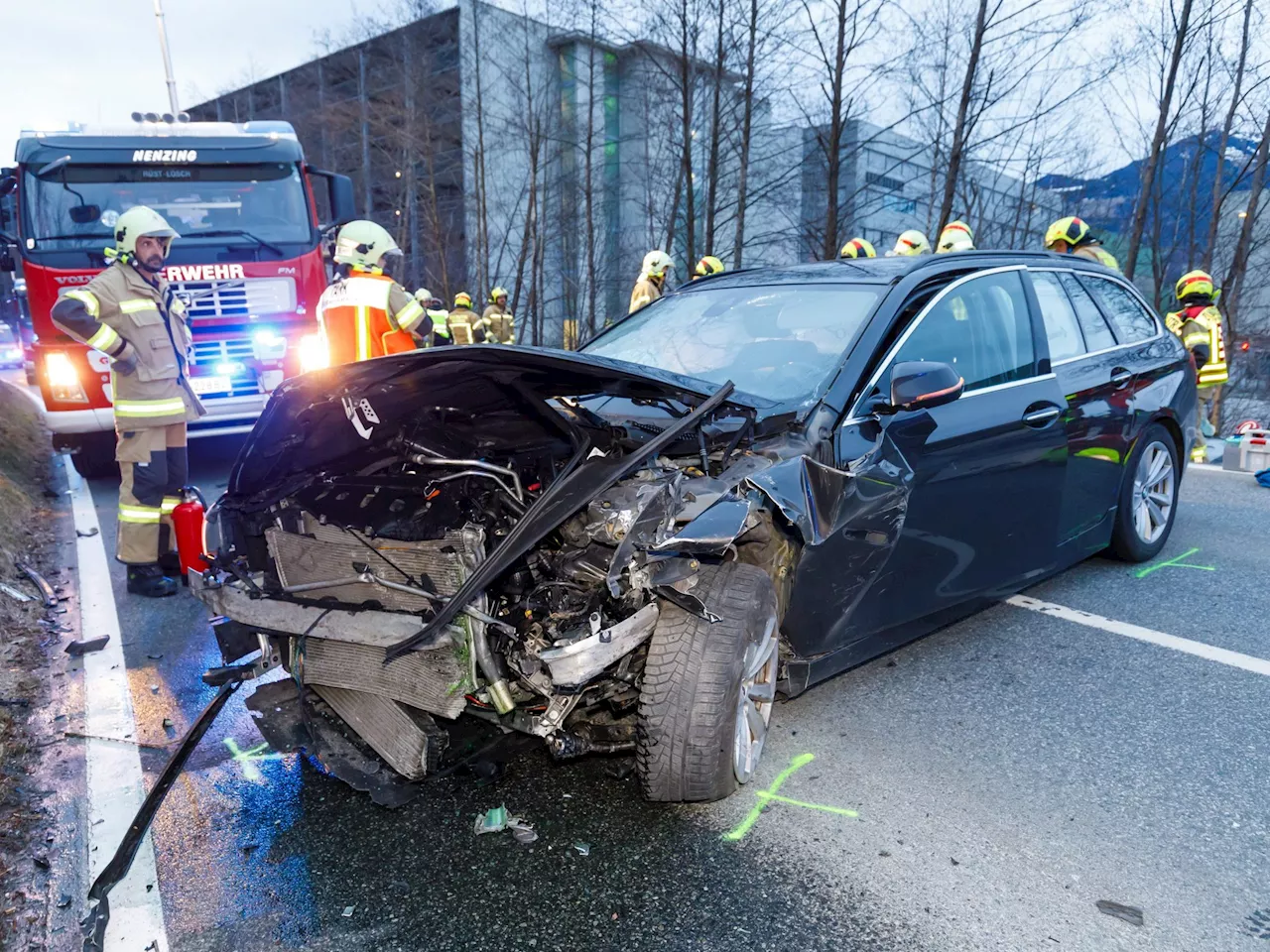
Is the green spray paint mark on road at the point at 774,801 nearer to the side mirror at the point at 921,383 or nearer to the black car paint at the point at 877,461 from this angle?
the black car paint at the point at 877,461

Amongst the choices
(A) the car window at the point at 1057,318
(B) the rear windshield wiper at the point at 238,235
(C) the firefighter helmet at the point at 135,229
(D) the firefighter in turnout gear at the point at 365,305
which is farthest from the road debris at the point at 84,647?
(A) the car window at the point at 1057,318

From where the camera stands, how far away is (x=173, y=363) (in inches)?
205

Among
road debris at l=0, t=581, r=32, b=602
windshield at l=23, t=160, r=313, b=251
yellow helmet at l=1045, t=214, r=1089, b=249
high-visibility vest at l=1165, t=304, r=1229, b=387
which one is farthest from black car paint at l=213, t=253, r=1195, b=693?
windshield at l=23, t=160, r=313, b=251

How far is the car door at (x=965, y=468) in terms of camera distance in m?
3.00

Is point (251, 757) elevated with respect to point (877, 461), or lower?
lower

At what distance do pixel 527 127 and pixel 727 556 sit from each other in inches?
777

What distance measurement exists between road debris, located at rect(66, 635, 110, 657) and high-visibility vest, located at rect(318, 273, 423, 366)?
7.39ft

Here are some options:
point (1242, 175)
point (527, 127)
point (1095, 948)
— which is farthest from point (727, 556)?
point (527, 127)

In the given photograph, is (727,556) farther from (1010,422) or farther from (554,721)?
(1010,422)

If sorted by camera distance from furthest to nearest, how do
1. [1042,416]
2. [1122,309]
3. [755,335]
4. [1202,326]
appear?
[1202,326], [1122,309], [1042,416], [755,335]

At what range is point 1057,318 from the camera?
408 cm

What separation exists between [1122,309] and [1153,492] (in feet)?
3.49

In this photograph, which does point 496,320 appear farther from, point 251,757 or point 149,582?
point 251,757

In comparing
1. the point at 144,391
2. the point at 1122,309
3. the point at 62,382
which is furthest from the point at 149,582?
the point at 1122,309
